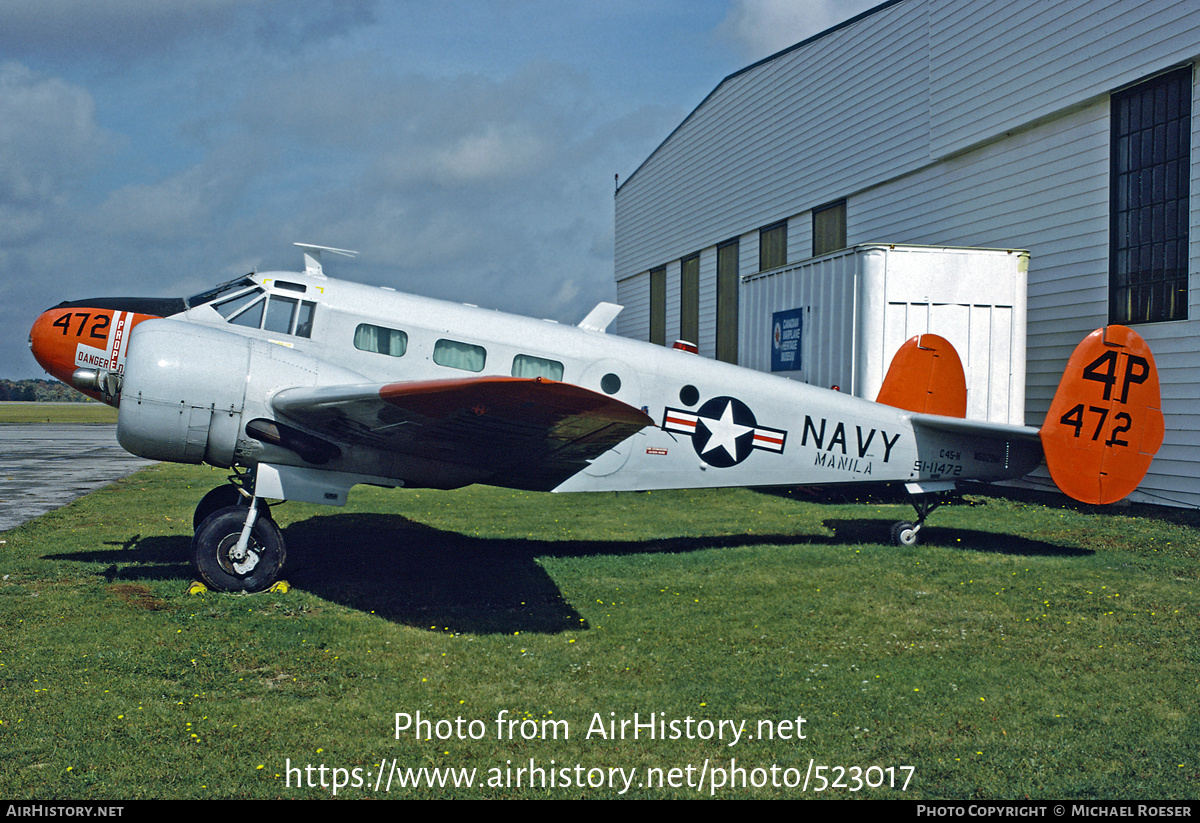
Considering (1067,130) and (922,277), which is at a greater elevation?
(1067,130)

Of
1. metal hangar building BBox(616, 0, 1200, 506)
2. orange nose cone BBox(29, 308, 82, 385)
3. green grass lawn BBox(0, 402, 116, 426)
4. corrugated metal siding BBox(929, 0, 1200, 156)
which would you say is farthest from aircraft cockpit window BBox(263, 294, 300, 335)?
green grass lawn BBox(0, 402, 116, 426)

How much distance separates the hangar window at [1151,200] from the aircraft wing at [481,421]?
10.1 m

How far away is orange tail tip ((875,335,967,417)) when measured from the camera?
10.3m

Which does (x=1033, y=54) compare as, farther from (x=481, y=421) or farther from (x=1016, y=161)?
(x=481, y=421)

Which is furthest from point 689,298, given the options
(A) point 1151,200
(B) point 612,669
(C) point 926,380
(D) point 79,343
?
(B) point 612,669

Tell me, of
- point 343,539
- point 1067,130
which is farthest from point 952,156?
point 343,539

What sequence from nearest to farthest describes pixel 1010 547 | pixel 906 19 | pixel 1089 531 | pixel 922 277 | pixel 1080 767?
pixel 1080 767, pixel 1010 547, pixel 1089 531, pixel 922 277, pixel 906 19

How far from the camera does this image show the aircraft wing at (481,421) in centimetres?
557

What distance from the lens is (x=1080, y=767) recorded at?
4133 millimetres

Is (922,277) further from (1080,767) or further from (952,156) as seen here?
A: (1080,767)

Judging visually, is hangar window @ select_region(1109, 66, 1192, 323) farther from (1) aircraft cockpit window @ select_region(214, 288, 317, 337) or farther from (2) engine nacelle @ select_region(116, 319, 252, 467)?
(2) engine nacelle @ select_region(116, 319, 252, 467)

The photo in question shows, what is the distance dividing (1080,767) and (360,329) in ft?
22.8

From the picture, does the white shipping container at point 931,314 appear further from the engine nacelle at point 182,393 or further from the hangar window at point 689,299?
the hangar window at point 689,299
